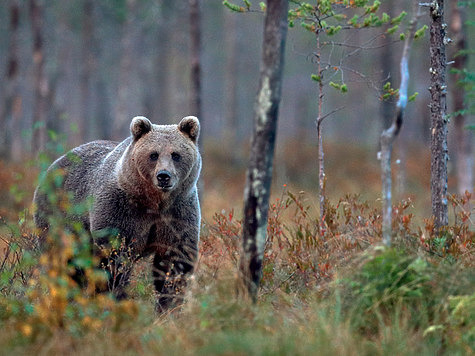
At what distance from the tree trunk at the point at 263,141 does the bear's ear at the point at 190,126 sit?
181cm

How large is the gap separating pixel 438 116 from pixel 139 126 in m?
3.26

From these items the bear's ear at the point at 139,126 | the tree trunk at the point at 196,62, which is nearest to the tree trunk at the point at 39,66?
the tree trunk at the point at 196,62

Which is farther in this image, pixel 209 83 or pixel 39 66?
pixel 209 83

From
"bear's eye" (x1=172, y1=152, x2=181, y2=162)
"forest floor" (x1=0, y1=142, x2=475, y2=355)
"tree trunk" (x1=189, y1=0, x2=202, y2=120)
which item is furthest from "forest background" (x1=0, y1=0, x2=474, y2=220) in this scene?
"forest floor" (x1=0, y1=142, x2=475, y2=355)

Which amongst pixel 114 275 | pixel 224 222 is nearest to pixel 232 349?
pixel 114 275

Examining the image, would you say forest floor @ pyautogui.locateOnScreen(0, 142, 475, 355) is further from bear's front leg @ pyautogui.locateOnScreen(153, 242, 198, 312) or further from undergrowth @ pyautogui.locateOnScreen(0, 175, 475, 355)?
bear's front leg @ pyautogui.locateOnScreen(153, 242, 198, 312)

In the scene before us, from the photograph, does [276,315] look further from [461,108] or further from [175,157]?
[461,108]

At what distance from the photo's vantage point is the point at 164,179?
18.4ft

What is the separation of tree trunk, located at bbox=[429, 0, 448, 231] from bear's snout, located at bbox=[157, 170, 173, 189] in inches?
115

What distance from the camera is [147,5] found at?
28.2 meters

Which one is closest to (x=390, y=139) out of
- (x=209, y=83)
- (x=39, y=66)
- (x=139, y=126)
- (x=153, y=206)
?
(x=153, y=206)

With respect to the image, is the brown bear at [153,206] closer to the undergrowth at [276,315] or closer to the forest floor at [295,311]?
the forest floor at [295,311]

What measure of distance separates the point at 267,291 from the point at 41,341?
7.85 feet

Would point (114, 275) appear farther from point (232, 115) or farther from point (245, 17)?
point (245, 17)
